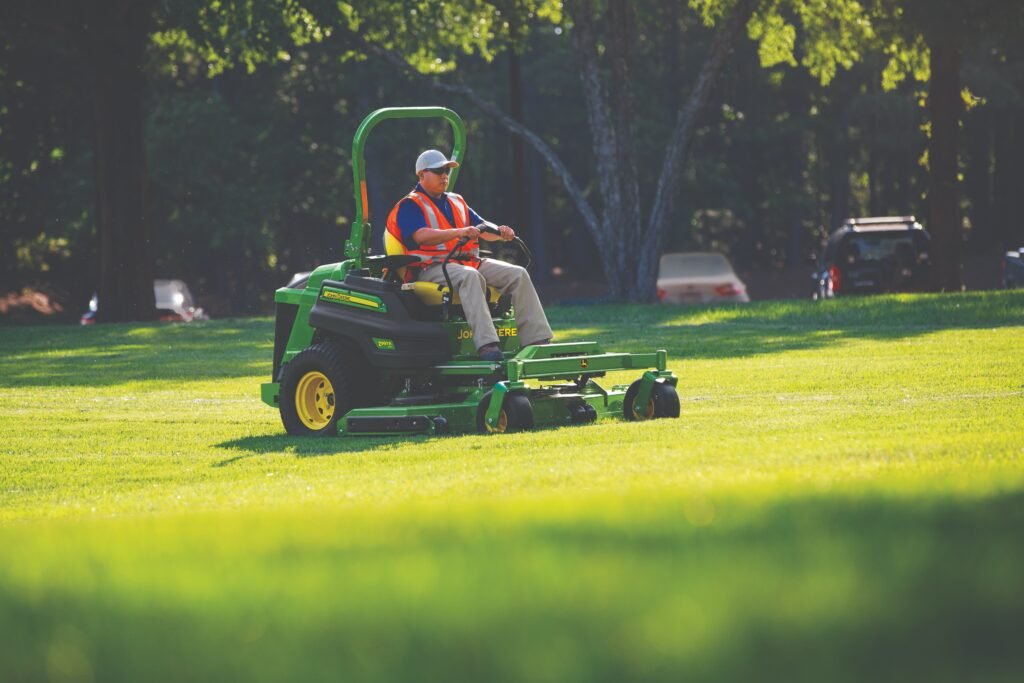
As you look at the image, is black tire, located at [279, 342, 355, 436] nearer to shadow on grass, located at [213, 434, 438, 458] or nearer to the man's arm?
shadow on grass, located at [213, 434, 438, 458]

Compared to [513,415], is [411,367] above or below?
above

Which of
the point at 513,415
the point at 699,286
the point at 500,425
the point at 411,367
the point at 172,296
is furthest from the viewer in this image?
the point at 172,296

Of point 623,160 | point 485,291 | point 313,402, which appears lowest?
point 313,402

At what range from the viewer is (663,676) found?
3.25 meters

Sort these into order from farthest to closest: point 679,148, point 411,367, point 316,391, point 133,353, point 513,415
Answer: point 679,148
point 133,353
point 316,391
point 411,367
point 513,415

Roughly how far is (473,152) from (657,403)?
51278 millimetres

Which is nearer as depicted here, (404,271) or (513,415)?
(513,415)

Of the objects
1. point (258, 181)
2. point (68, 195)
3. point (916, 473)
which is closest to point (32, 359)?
point (916, 473)

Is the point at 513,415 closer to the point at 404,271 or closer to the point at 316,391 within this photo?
the point at 404,271

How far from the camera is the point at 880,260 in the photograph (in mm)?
35438

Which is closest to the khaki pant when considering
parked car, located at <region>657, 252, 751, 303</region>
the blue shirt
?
the blue shirt

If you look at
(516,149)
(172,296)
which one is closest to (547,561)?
(516,149)

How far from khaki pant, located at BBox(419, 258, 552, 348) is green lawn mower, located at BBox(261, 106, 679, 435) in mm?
171

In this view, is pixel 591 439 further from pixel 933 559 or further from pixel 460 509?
pixel 933 559
